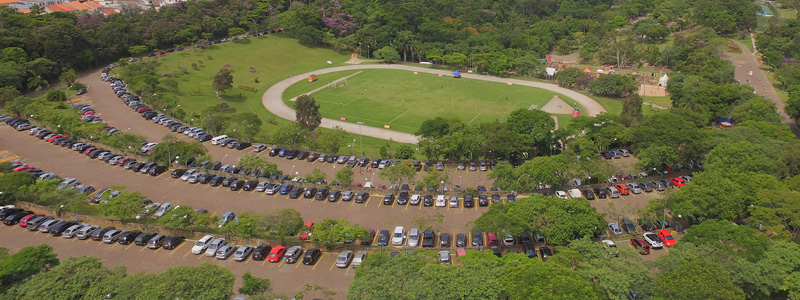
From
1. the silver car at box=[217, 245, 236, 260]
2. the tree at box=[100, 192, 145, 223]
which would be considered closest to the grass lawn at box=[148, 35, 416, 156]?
the tree at box=[100, 192, 145, 223]

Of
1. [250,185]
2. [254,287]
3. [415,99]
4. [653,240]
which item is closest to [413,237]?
[254,287]

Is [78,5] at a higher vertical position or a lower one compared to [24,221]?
higher

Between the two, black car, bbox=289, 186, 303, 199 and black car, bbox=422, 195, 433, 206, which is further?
black car, bbox=289, 186, 303, 199

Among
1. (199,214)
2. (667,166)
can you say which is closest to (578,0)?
(667,166)

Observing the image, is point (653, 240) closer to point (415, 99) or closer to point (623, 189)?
point (623, 189)

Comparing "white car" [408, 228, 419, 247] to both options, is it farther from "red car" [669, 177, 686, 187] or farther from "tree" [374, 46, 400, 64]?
"tree" [374, 46, 400, 64]

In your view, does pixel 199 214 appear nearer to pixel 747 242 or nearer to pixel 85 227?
pixel 85 227
